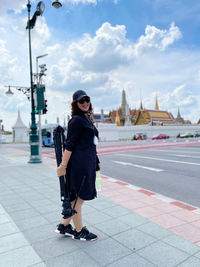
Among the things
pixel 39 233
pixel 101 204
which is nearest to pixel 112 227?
pixel 39 233

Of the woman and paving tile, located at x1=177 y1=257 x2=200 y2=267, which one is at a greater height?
the woman

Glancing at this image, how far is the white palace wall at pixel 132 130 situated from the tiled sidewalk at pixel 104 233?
4330 centimetres

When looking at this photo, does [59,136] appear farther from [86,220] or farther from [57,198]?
[57,198]

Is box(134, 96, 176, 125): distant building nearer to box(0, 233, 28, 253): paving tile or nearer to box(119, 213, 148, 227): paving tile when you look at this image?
box(119, 213, 148, 227): paving tile

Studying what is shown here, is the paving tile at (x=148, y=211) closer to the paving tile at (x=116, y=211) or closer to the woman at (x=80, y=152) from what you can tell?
the paving tile at (x=116, y=211)

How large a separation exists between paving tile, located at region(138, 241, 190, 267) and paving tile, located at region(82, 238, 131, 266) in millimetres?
239

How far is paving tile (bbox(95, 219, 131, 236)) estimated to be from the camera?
3.43m

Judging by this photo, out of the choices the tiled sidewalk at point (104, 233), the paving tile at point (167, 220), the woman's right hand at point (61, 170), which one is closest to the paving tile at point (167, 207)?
the tiled sidewalk at point (104, 233)

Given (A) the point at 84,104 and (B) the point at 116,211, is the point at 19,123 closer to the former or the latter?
(B) the point at 116,211

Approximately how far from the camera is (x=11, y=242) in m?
3.15

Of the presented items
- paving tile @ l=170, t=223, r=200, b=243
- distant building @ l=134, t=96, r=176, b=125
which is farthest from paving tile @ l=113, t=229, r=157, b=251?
distant building @ l=134, t=96, r=176, b=125

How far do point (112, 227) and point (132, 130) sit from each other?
50175 mm

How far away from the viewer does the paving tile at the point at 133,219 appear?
3.74 metres

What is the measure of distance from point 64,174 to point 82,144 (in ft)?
1.44
